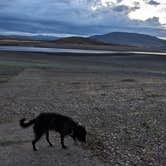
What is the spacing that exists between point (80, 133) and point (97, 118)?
427cm

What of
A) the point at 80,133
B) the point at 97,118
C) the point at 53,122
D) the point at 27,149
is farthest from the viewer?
the point at 97,118

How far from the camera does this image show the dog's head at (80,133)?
9.26 m

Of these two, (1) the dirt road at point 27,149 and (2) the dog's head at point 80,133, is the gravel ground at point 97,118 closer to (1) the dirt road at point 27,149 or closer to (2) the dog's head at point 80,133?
(1) the dirt road at point 27,149

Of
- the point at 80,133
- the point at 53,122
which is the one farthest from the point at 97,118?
the point at 53,122

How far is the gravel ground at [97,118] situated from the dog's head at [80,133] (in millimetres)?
298

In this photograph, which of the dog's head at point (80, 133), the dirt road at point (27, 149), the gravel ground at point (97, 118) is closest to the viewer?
the dirt road at point (27, 149)

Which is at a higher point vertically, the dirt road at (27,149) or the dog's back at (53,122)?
the dog's back at (53,122)

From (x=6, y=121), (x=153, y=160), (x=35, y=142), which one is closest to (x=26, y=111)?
(x=6, y=121)

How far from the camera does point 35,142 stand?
9.37m

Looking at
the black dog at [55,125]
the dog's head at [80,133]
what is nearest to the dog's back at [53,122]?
the black dog at [55,125]

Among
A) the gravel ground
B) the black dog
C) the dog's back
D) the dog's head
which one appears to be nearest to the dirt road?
the gravel ground

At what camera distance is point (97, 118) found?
44.4 ft

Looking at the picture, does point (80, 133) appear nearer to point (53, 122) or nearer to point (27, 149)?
point (53, 122)

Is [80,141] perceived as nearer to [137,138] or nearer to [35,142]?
[35,142]
